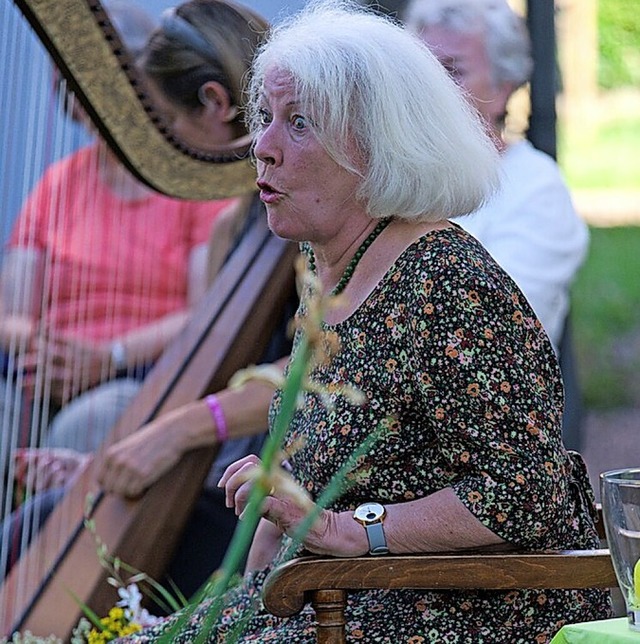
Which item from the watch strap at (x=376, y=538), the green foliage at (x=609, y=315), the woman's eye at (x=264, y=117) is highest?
the woman's eye at (x=264, y=117)

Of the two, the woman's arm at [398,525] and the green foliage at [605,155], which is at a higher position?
the woman's arm at [398,525]

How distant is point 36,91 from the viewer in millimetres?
2395

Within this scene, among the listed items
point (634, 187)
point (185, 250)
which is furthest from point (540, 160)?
point (634, 187)

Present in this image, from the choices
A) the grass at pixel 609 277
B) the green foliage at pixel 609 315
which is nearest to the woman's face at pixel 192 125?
the grass at pixel 609 277

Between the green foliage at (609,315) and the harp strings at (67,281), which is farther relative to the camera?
the green foliage at (609,315)

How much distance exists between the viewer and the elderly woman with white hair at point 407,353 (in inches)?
60.5

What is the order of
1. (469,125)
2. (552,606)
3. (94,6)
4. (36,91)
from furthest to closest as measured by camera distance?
(36,91)
(94,6)
(469,125)
(552,606)

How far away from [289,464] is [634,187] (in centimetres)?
391

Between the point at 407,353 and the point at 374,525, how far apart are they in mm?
206

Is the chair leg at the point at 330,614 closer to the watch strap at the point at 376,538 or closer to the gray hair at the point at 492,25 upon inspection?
the watch strap at the point at 376,538

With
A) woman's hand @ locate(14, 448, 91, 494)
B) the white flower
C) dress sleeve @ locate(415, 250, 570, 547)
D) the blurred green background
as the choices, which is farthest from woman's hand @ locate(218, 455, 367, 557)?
the blurred green background

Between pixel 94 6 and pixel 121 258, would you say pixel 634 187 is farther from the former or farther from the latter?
pixel 94 6

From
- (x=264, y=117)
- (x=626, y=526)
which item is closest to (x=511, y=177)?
(x=264, y=117)

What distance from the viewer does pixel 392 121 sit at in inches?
65.5
